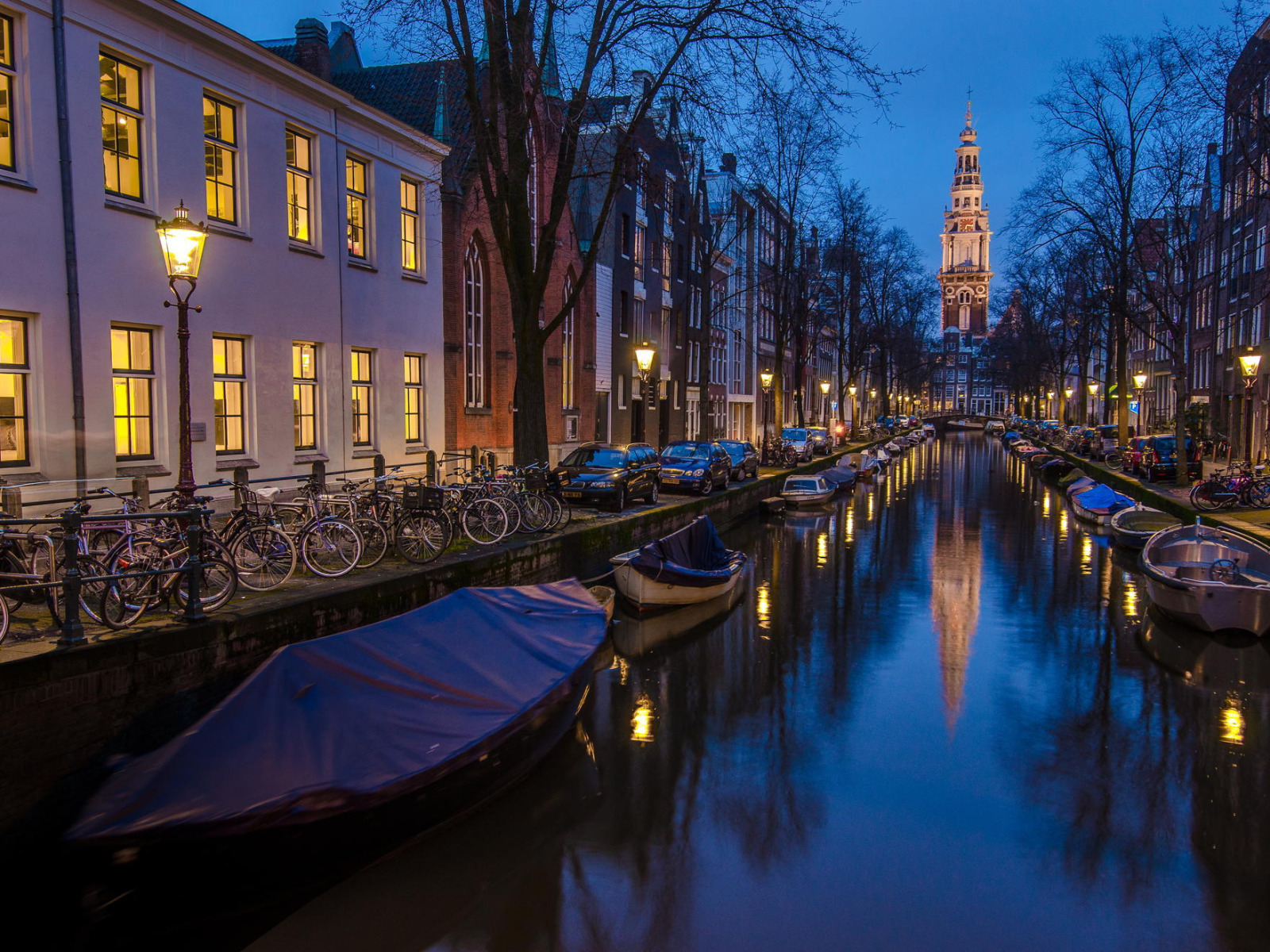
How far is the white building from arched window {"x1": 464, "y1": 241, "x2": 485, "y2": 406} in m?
2.61

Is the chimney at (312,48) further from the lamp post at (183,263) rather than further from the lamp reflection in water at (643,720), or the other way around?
the lamp reflection in water at (643,720)

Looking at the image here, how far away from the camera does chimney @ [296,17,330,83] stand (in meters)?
21.1

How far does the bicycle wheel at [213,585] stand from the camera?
9.46 metres

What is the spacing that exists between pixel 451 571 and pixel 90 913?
264 inches

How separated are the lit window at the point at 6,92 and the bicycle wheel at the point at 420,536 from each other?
17.6 feet

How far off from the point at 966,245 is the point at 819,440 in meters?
134

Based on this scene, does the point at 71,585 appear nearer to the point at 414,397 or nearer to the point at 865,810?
the point at 865,810

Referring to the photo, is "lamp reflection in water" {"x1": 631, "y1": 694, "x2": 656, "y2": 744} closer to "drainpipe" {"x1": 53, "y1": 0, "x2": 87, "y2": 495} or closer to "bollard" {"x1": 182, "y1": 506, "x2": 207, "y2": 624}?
"bollard" {"x1": 182, "y1": 506, "x2": 207, "y2": 624}

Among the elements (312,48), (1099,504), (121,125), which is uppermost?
(312,48)

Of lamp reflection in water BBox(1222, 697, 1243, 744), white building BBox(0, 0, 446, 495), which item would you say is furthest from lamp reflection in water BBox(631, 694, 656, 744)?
white building BBox(0, 0, 446, 495)

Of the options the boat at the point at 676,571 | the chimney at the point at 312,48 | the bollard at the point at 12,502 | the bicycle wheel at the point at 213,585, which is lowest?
the boat at the point at 676,571

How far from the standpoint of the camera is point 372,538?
1343 cm

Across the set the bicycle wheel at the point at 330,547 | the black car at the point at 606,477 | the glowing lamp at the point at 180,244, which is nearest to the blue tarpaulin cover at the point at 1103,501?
the black car at the point at 606,477

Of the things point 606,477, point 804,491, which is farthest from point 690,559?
point 804,491
